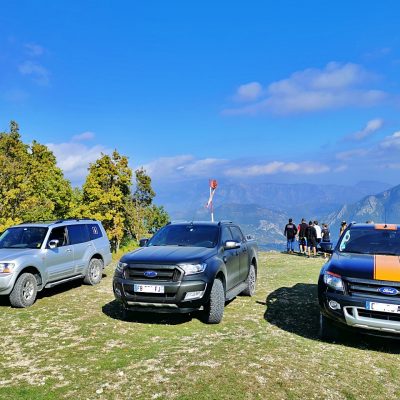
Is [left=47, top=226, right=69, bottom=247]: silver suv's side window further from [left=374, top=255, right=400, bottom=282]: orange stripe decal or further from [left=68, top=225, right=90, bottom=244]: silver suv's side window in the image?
[left=374, top=255, right=400, bottom=282]: orange stripe decal

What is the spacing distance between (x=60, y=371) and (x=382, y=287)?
4520mm

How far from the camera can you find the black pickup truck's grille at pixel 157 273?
657 cm

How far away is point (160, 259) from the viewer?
6777 millimetres

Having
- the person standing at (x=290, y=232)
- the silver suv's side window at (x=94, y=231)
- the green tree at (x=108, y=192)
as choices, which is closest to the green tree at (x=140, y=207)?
the green tree at (x=108, y=192)

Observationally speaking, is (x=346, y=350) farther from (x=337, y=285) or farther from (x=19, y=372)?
(x=19, y=372)

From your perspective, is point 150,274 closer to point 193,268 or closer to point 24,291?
point 193,268

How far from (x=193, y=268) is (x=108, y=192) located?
37.3 m

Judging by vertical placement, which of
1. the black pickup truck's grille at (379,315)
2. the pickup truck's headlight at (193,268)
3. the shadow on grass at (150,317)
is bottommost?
the shadow on grass at (150,317)

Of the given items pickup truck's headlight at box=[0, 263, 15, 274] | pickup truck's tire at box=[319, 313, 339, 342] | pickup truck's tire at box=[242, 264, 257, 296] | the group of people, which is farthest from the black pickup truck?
the group of people

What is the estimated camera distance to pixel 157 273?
663 cm

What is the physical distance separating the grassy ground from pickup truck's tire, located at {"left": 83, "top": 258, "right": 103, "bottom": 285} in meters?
2.38

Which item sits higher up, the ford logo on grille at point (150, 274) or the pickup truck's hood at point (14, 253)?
the pickup truck's hood at point (14, 253)

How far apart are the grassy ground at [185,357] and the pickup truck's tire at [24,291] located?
0.68 feet

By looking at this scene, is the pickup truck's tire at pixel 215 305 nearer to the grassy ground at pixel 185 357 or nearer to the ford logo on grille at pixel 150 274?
the grassy ground at pixel 185 357
